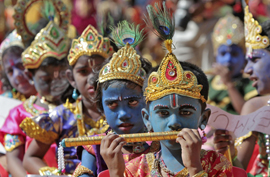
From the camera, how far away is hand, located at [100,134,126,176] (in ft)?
8.43

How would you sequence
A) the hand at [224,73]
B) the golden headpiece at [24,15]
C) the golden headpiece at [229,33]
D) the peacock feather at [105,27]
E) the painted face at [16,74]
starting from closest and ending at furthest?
the peacock feather at [105,27]
the golden headpiece at [24,15]
the painted face at [16,74]
the hand at [224,73]
the golden headpiece at [229,33]

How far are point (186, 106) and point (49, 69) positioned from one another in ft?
8.24

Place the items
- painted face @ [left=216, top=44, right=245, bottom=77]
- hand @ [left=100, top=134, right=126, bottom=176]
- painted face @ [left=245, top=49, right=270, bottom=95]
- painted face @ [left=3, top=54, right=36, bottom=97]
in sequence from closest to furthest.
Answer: hand @ [left=100, top=134, right=126, bottom=176], painted face @ [left=245, top=49, right=270, bottom=95], painted face @ [left=3, top=54, right=36, bottom=97], painted face @ [left=216, top=44, right=245, bottom=77]

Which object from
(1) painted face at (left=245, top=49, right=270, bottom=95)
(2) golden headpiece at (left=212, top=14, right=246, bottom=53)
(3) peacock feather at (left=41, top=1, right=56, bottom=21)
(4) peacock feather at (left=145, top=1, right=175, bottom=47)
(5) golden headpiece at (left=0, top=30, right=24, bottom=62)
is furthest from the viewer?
(2) golden headpiece at (left=212, top=14, right=246, bottom=53)

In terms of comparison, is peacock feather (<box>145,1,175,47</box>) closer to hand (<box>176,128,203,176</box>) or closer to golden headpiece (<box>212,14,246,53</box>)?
hand (<box>176,128,203,176</box>)

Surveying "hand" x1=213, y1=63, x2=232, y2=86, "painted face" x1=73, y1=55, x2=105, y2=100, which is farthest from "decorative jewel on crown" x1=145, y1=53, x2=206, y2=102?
"hand" x1=213, y1=63, x2=232, y2=86

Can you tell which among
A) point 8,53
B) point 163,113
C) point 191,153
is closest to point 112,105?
point 163,113

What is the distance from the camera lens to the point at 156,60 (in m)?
9.15

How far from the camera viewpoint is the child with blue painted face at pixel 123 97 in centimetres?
317

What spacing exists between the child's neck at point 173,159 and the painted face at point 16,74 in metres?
3.23

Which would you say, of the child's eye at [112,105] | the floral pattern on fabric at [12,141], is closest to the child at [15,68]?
the floral pattern on fabric at [12,141]

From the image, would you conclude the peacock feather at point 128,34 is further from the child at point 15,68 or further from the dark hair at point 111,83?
the child at point 15,68

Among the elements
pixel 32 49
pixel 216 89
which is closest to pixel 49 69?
pixel 32 49

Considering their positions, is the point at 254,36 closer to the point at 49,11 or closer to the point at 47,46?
the point at 47,46
